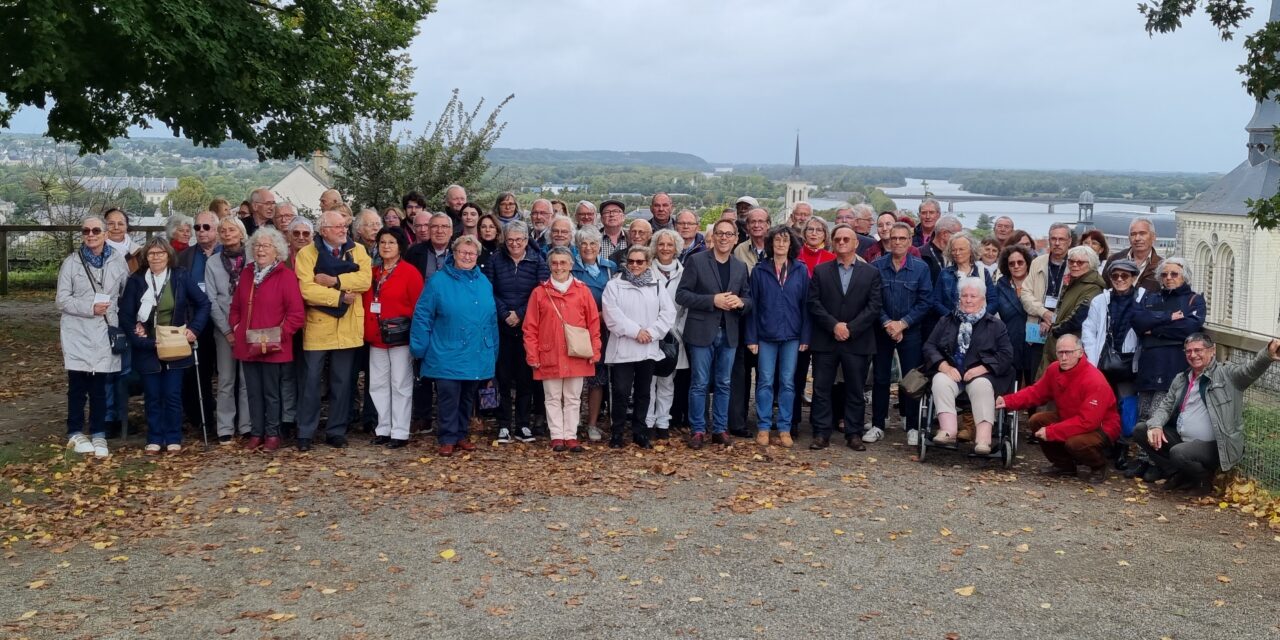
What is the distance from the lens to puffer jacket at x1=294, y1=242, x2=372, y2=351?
28.3 feet

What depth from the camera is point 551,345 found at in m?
8.72

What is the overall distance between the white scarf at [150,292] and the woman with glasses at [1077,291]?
703 centimetres

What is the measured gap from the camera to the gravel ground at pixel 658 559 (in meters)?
5.37

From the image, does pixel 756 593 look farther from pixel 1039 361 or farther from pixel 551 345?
pixel 1039 361

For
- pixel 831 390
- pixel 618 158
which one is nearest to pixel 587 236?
pixel 831 390

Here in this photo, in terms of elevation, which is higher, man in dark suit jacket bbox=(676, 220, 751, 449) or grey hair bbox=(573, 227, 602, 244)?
grey hair bbox=(573, 227, 602, 244)

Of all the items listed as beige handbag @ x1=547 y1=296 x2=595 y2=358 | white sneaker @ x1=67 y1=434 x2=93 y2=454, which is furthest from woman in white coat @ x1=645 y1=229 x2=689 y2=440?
white sneaker @ x1=67 y1=434 x2=93 y2=454

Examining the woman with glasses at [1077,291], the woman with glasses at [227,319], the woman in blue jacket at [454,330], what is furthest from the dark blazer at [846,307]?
the woman with glasses at [227,319]

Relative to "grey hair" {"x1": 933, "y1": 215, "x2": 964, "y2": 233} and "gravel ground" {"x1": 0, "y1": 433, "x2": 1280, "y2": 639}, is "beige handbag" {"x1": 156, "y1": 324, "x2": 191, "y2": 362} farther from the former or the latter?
"grey hair" {"x1": 933, "y1": 215, "x2": 964, "y2": 233}

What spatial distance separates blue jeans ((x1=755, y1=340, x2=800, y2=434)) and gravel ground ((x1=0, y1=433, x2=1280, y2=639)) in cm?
87

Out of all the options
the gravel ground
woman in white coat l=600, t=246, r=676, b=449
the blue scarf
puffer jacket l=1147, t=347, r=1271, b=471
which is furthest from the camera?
woman in white coat l=600, t=246, r=676, b=449

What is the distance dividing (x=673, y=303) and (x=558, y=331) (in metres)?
1.00

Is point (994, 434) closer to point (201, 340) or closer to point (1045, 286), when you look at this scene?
point (1045, 286)

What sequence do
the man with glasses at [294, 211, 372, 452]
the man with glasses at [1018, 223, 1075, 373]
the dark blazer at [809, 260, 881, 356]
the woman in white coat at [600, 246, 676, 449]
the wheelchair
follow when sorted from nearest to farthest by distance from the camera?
the wheelchair < the man with glasses at [294, 211, 372, 452] < the woman in white coat at [600, 246, 676, 449] < the dark blazer at [809, 260, 881, 356] < the man with glasses at [1018, 223, 1075, 373]
